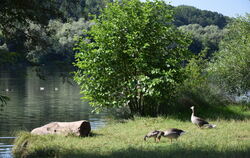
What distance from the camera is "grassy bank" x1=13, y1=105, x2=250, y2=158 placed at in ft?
31.3

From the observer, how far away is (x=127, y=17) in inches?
741

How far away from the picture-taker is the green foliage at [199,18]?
527ft

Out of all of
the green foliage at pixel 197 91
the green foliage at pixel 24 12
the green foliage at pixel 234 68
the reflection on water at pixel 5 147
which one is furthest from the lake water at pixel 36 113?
the green foliage at pixel 234 68

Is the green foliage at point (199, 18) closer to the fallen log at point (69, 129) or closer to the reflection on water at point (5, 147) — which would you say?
the reflection on water at point (5, 147)

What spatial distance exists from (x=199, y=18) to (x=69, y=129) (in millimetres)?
162694

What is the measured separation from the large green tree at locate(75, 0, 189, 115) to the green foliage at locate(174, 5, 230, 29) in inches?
5601

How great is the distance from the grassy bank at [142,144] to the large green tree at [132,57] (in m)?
2.85

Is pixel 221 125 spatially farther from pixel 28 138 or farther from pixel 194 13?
pixel 194 13

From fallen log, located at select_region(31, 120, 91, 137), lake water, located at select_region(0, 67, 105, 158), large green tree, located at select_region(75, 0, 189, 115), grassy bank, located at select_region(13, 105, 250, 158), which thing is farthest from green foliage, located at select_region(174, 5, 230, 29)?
fallen log, located at select_region(31, 120, 91, 137)

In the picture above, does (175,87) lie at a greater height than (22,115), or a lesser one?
greater

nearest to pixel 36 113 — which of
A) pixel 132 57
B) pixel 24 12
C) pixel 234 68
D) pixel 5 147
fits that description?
pixel 132 57

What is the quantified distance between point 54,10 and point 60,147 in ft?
14.3

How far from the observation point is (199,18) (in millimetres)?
169875

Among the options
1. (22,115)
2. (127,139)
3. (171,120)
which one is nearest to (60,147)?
(127,139)
